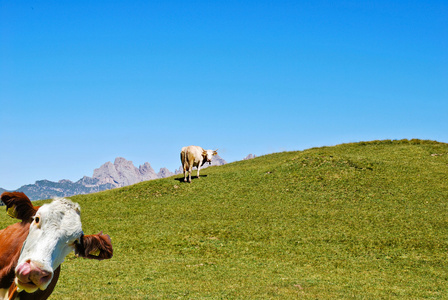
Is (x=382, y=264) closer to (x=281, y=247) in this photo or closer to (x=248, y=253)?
(x=281, y=247)

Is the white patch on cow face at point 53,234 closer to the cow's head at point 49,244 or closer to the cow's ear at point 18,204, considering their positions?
the cow's head at point 49,244

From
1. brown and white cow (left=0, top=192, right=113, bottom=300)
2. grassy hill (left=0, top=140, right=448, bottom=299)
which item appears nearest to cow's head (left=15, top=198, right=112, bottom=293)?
brown and white cow (left=0, top=192, right=113, bottom=300)

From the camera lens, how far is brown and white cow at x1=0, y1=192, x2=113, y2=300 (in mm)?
5082

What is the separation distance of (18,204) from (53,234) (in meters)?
1.14

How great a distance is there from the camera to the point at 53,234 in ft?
18.2

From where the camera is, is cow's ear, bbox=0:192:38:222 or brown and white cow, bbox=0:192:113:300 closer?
brown and white cow, bbox=0:192:113:300

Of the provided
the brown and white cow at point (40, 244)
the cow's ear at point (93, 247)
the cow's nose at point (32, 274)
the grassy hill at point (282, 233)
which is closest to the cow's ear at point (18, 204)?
the brown and white cow at point (40, 244)

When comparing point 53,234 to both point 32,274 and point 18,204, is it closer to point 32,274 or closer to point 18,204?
point 32,274

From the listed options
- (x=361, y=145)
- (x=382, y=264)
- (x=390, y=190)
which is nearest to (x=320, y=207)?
(x=390, y=190)

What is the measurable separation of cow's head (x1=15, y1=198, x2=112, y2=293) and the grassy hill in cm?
1026

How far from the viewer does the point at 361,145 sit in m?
53.4

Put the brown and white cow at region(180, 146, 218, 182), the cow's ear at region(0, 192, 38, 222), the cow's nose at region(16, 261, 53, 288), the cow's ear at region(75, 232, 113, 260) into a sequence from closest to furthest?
the cow's nose at region(16, 261, 53, 288)
the cow's ear at region(75, 232, 113, 260)
the cow's ear at region(0, 192, 38, 222)
the brown and white cow at region(180, 146, 218, 182)

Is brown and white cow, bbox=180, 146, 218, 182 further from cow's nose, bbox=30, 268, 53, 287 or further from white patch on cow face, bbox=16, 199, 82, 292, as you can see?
cow's nose, bbox=30, 268, 53, 287

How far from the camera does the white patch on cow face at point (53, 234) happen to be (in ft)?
17.6
